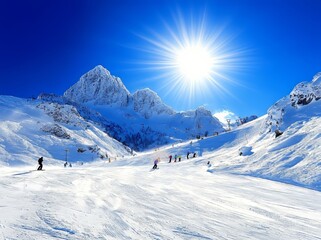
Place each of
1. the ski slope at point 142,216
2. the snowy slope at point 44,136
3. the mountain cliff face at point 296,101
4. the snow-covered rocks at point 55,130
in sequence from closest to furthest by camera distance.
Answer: the ski slope at point 142,216, the mountain cliff face at point 296,101, the snowy slope at point 44,136, the snow-covered rocks at point 55,130

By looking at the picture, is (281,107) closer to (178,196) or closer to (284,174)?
(284,174)

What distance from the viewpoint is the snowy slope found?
190 ft

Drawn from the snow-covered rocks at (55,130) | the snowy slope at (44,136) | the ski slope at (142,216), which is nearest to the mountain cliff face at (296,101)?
the ski slope at (142,216)

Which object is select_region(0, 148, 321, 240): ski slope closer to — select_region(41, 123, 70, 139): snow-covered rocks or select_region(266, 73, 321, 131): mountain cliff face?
select_region(266, 73, 321, 131): mountain cliff face

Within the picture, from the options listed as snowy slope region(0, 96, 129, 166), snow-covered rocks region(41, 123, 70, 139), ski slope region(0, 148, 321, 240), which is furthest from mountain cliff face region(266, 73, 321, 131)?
snow-covered rocks region(41, 123, 70, 139)

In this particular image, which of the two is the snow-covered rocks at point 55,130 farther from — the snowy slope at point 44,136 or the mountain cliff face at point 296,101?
the mountain cliff face at point 296,101

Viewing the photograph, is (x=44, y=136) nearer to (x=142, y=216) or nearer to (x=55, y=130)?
(x=55, y=130)

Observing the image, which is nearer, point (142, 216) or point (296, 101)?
point (142, 216)

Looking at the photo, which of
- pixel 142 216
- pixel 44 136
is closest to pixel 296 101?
pixel 142 216

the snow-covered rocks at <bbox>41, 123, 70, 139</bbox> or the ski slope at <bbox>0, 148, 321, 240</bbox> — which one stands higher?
the snow-covered rocks at <bbox>41, 123, 70, 139</bbox>

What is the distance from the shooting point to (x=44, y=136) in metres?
71.5

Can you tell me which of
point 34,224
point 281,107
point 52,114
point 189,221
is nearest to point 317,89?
point 281,107

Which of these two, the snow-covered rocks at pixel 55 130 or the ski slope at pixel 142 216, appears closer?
the ski slope at pixel 142 216

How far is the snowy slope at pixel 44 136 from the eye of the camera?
190 ft
